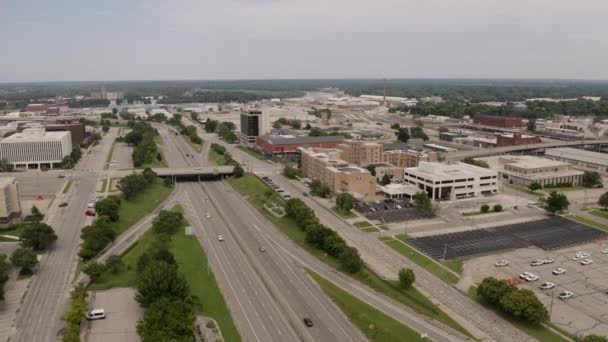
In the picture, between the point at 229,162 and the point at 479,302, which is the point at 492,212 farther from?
the point at 229,162

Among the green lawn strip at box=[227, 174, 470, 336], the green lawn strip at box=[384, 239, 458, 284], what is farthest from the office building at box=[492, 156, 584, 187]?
the green lawn strip at box=[227, 174, 470, 336]

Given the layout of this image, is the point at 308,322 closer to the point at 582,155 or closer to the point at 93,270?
the point at 93,270

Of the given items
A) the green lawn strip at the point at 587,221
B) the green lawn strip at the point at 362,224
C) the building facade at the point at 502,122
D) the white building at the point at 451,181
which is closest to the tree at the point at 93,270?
the green lawn strip at the point at 362,224

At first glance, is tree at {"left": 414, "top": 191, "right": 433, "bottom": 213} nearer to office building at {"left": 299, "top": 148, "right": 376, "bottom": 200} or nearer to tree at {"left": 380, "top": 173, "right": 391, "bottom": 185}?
office building at {"left": 299, "top": 148, "right": 376, "bottom": 200}

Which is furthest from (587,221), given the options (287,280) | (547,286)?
(287,280)

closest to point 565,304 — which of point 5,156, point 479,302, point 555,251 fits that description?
point 479,302

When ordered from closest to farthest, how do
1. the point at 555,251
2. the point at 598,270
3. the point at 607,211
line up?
1. the point at 598,270
2. the point at 555,251
3. the point at 607,211
